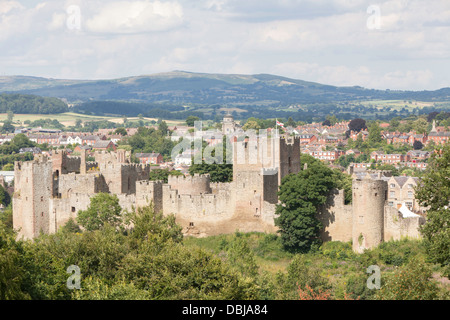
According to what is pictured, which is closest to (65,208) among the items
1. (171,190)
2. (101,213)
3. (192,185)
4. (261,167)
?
(101,213)

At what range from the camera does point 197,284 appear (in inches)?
1512

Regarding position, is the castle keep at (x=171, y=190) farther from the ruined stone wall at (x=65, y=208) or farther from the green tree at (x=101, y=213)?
the green tree at (x=101, y=213)

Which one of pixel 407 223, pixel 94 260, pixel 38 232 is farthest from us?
pixel 38 232

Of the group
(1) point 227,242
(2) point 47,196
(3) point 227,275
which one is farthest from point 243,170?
(3) point 227,275

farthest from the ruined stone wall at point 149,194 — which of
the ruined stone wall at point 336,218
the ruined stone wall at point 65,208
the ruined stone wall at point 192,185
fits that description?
the ruined stone wall at point 336,218

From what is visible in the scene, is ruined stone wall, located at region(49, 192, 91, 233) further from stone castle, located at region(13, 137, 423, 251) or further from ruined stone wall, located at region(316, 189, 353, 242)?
ruined stone wall, located at region(316, 189, 353, 242)

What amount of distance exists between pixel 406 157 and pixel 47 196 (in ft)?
396

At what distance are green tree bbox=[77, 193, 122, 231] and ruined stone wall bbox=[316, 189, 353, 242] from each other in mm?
13204

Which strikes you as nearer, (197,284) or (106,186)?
(197,284)

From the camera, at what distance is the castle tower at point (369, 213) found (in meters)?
50.7

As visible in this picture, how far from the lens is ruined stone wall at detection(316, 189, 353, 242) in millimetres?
52594

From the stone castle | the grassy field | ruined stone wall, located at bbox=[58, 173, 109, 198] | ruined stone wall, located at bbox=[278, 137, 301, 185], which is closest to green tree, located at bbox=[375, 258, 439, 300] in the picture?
the grassy field

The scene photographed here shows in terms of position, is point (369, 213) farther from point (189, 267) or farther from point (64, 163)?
point (64, 163)

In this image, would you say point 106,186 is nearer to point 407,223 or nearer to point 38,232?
point 38,232
